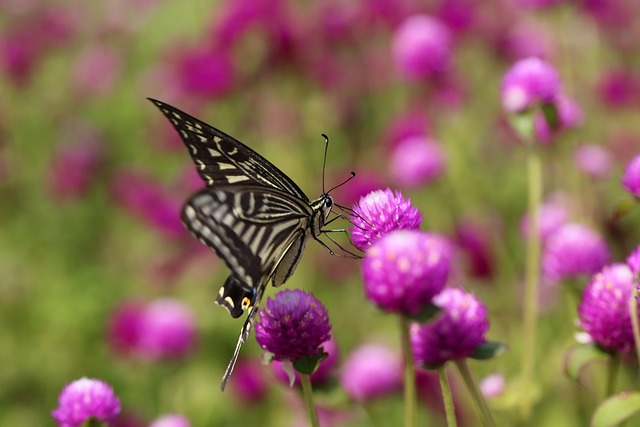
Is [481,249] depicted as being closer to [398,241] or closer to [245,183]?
[245,183]

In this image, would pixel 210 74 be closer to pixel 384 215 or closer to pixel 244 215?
pixel 244 215

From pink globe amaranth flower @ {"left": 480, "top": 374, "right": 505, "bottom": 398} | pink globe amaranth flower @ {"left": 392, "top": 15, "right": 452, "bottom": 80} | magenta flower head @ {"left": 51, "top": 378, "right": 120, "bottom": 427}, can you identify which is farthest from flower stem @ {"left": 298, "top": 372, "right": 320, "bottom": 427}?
pink globe amaranth flower @ {"left": 392, "top": 15, "right": 452, "bottom": 80}

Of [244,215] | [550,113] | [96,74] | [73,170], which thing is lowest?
[244,215]

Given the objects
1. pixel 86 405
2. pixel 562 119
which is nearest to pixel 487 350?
pixel 86 405

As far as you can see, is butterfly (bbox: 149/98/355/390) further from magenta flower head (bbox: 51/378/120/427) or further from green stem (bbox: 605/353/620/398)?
green stem (bbox: 605/353/620/398)

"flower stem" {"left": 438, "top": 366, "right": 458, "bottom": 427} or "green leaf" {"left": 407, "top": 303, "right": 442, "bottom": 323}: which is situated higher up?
"green leaf" {"left": 407, "top": 303, "right": 442, "bottom": 323}

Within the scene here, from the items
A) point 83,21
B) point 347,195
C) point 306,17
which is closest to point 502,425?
point 347,195
